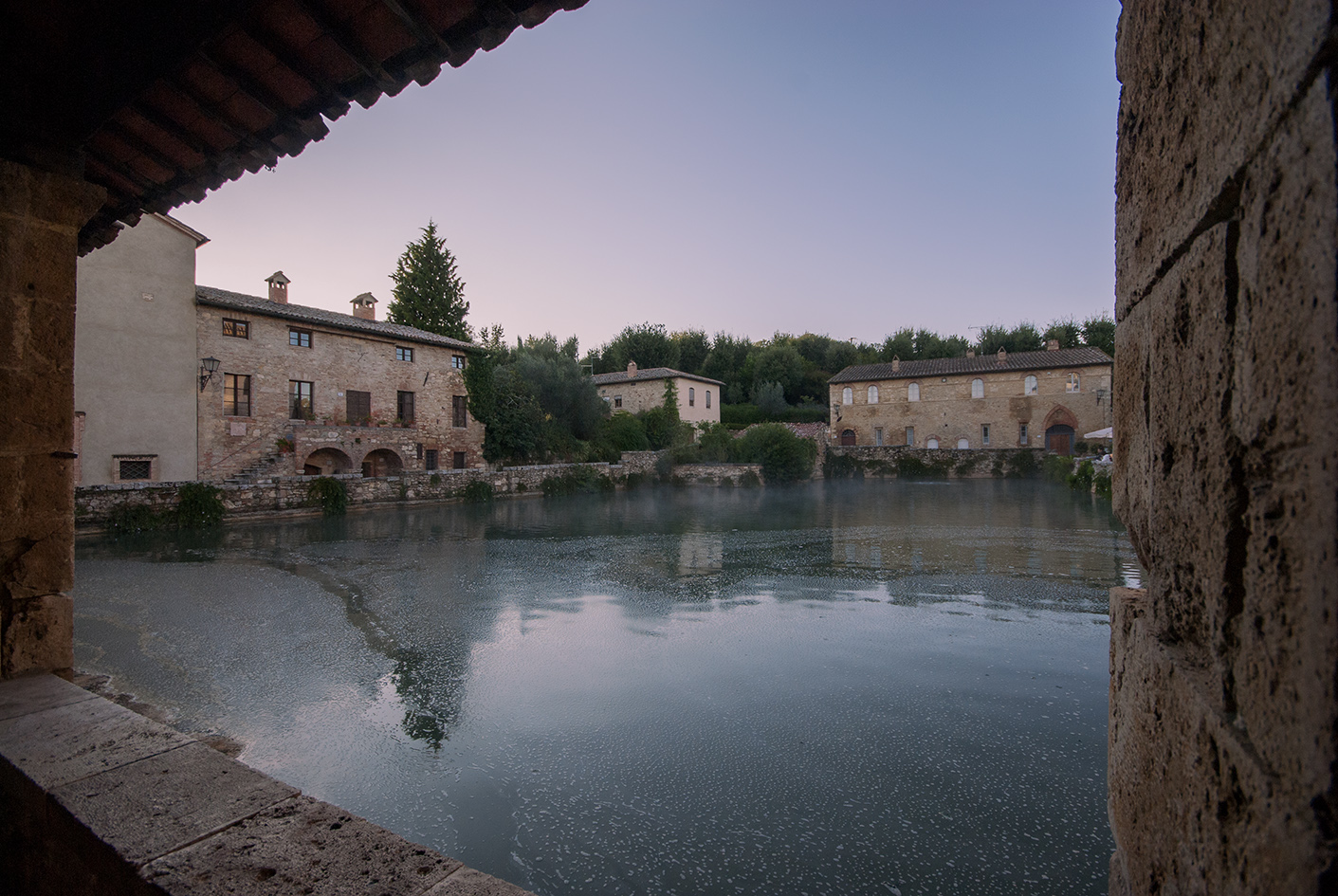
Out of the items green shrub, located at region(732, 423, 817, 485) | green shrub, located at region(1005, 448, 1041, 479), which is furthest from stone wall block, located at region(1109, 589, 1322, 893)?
green shrub, located at region(1005, 448, 1041, 479)

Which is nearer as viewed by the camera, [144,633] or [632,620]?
[144,633]

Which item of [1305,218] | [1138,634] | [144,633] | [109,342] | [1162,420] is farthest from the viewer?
[109,342]

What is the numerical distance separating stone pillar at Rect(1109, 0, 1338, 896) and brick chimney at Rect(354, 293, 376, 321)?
29.8 m

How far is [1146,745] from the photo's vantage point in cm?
118

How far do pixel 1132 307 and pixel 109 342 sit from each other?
939 inches

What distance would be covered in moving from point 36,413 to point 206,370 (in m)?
20.2

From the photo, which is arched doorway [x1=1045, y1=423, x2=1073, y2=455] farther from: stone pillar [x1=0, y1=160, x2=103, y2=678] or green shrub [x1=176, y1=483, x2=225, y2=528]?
stone pillar [x1=0, y1=160, x2=103, y2=678]

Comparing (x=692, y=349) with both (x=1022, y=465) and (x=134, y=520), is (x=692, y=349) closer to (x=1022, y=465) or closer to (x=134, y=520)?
(x=1022, y=465)

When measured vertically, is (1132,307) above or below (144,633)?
above

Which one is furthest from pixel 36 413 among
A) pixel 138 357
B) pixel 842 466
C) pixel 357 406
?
pixel 842 466

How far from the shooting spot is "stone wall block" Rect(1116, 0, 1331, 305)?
732mm

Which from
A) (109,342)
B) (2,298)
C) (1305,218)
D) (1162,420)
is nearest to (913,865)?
(1162,420)

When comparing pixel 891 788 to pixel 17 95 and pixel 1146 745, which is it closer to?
pixel 1146 745

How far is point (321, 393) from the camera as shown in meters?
22.9
